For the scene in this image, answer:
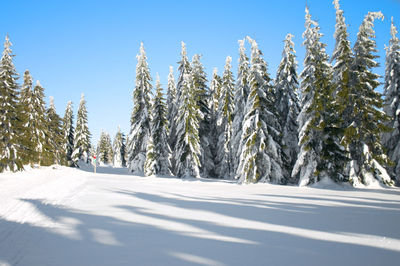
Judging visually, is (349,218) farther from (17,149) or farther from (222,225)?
(17,149)

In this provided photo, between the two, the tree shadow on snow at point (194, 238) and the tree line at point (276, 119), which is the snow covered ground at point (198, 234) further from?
the tree line at point (276, 119)

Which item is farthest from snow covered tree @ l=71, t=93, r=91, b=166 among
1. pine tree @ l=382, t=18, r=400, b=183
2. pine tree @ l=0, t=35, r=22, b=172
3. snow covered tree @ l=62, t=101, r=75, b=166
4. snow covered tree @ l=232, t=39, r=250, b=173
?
pine tree @ l=382, t=18, r=400, b=183

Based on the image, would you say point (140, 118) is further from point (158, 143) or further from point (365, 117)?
point (365, 117)

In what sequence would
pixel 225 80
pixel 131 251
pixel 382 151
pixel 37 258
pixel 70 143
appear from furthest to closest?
pixel 70 143
pixel 225 80
pixel 382 151
pixel 131 251
pixel 37 258

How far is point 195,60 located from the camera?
32.8 m

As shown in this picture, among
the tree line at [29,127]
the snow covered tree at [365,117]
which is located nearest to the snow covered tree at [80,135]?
the tree line at [29,127]

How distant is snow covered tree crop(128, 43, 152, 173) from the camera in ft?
106

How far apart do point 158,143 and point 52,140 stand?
21786 millimetres

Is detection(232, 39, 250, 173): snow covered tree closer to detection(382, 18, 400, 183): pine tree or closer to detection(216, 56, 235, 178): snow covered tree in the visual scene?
detection(216, 56, 235, 178): snow covered tree

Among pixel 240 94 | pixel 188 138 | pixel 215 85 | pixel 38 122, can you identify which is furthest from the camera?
pixel 215 85

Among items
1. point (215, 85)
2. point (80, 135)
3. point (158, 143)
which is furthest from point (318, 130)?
point (80, 135)

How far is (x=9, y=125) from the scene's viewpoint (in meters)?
25.1

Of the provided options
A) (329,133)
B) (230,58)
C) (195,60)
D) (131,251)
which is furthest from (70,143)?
(131,251)

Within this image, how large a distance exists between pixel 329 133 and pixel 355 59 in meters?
6.32
